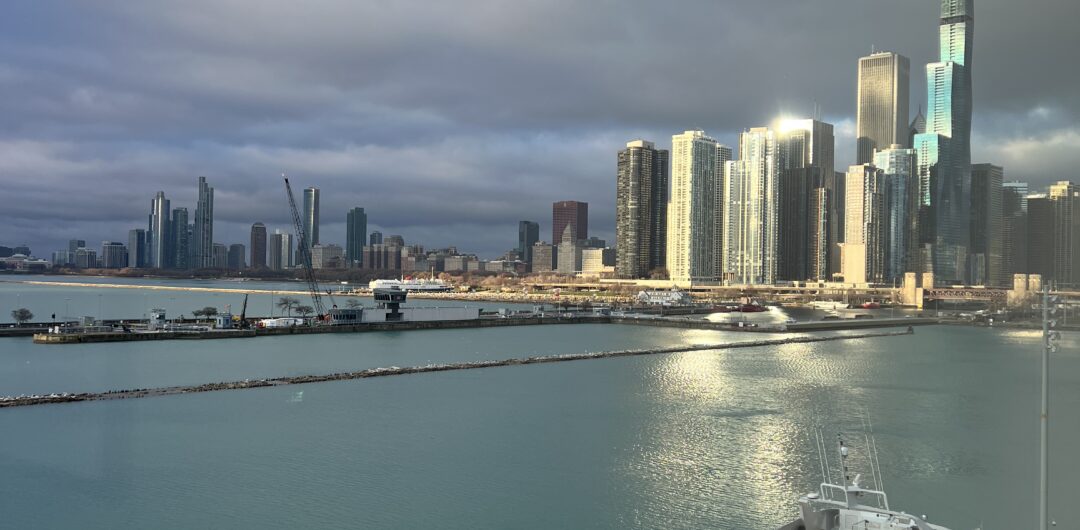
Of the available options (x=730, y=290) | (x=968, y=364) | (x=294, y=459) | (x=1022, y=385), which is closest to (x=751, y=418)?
(x=294, y=459)

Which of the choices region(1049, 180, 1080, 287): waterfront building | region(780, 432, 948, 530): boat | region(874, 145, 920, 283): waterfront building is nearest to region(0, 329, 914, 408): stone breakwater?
region(780, 432, 948, 530): boat

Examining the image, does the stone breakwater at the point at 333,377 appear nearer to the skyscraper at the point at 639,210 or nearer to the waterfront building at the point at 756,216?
the waterfront building at the point at 756,216

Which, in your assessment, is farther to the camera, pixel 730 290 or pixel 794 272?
pixel 794 272

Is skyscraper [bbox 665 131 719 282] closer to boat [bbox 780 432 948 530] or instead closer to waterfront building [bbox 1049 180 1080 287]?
waterfront building [bbox 1049 180 1080 287]

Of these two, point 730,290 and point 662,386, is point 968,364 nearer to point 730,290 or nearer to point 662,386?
point 662,386

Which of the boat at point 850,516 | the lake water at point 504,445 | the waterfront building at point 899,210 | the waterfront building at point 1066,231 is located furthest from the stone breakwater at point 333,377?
the waterfront building at point 899,210

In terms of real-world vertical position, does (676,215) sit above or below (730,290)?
above
